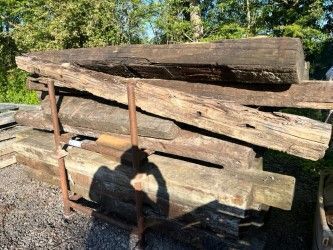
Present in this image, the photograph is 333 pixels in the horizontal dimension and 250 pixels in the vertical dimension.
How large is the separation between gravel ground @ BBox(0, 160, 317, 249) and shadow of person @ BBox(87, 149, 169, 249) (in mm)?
107

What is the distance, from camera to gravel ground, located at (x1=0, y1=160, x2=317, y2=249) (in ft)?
12.1

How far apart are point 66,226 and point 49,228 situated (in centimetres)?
19

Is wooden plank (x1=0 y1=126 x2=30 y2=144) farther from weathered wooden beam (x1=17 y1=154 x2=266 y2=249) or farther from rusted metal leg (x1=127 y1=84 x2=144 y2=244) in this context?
rusted metal leg (x1=127 y1=84 x2=144 y2=244)

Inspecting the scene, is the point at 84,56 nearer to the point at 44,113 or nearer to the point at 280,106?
the point at 44,113


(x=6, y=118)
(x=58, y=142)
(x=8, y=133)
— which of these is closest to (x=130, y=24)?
(x=6, y=118)

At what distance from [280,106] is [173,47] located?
1116 millimetres

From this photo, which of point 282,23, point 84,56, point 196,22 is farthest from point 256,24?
point 84,56

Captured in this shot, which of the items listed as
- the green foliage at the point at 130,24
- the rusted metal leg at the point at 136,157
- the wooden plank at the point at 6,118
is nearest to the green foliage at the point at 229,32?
the green foliage at the point at 130,24

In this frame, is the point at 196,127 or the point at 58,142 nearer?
the point at 196,127

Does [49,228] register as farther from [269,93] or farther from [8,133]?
[8,133]

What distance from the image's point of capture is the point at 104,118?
3.93 meters

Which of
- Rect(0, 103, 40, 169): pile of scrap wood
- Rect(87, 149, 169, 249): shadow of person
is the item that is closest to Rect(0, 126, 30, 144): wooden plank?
Rect(0, 103, 40, 169): pile of scrap wood

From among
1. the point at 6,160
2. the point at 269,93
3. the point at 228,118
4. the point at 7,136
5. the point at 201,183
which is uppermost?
the point at 269,93

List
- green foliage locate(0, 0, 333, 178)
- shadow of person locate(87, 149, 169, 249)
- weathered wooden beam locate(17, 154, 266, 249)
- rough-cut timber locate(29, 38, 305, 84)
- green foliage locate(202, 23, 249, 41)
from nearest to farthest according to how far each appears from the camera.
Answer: rough-cut timber locate(29, 38, 305, 84)
weathered wooden beam locate(17, 154, 266, 249)
shadow of person locate(87, 149, 169, 249)
green foliage locate(0, 0, 333, 178)
green foliage locate(202, 23, 249, 41)
